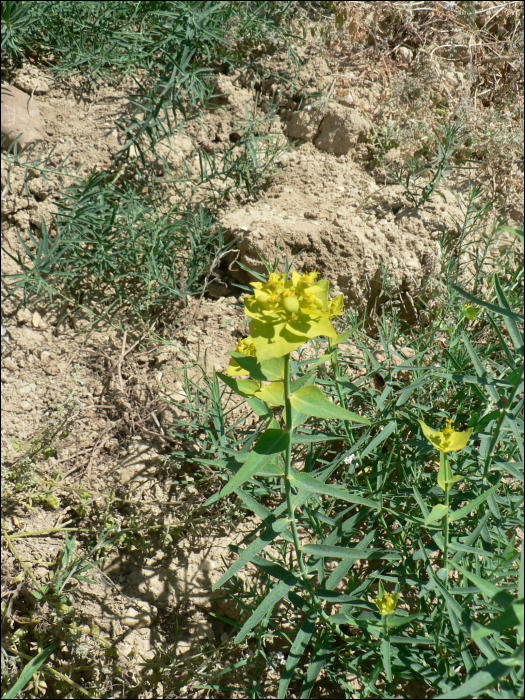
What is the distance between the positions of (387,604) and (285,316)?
0.84m

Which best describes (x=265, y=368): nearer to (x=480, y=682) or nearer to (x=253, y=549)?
(x=253, y=549)

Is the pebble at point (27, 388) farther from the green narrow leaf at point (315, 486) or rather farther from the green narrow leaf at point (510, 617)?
the green narrow leaf at point (510, 617)

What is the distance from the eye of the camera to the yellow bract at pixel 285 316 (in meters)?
0.95

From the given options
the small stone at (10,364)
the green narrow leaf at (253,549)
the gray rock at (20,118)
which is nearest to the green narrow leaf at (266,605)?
the green narrow leaf at (253,549)

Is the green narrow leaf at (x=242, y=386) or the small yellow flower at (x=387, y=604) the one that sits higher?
the green narrow leaf at (x=242, y=386)

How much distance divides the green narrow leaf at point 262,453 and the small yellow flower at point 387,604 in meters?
0.60

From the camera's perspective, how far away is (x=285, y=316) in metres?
0.99

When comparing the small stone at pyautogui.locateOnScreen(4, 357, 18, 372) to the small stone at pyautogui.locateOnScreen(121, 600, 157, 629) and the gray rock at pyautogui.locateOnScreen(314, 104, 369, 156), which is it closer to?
the small stone at pyautogui.locateOnScreen(121, 600, 157, 629)

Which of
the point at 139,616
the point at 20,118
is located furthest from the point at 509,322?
the point at 20,118

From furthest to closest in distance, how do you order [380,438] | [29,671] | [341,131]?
[341,131] < [29,671] < [380,438]

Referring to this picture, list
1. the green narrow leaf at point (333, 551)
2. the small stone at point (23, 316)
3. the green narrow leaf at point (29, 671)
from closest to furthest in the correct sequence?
the green narrow leaf at point (333, 551)
the green narrow leaf at point (29, 671)
the small stone at point (23, 316)

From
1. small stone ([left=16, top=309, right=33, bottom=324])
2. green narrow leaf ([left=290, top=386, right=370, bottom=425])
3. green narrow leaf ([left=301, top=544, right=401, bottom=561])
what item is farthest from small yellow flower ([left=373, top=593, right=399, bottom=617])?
small stone ([left=16, top=309, right=33, bottom=324])

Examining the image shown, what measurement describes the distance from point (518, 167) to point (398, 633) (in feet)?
8.37

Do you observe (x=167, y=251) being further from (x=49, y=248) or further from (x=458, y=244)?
(x=458, y=244)
